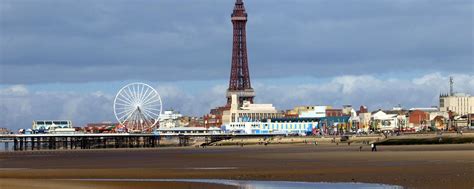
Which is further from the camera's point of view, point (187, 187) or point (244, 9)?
point (244, 9)

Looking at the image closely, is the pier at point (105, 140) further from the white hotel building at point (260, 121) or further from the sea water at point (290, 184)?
the sea water at point (290, 184)

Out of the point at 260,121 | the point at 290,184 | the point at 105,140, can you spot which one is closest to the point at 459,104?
the point at 260,121

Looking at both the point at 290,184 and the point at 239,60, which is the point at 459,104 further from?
the point at 290,184

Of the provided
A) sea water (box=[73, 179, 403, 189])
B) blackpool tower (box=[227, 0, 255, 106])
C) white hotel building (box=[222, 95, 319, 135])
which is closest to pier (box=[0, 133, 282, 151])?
white hotel building (box=[222, 95, 319, 135])

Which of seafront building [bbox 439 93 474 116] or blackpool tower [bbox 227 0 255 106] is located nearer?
blackpool tower [bbox 227 0 255 106]

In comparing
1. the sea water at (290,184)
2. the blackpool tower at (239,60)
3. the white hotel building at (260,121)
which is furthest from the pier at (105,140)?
the sea water at (290,184)

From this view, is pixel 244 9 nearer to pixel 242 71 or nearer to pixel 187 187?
pixel 242 71

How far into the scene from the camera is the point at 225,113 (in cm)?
18675

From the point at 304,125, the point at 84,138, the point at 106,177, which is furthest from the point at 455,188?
the point at 304,125

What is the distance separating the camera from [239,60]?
579 feet

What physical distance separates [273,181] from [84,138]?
9222 cm

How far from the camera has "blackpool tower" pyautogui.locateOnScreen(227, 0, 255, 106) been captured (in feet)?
579

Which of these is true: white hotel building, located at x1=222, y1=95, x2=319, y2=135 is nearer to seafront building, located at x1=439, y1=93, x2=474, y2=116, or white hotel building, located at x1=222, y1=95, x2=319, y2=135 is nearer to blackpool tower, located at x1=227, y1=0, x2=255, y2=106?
blackpool tower, located at x1=227, y1=0, x2=255, y2=106

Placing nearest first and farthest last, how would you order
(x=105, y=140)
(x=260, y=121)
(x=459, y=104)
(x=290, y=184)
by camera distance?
1. (x=290, y=184)
2. (x=105, y=140)
3. (x=260, y=121)
4. (x=459, y=104)
